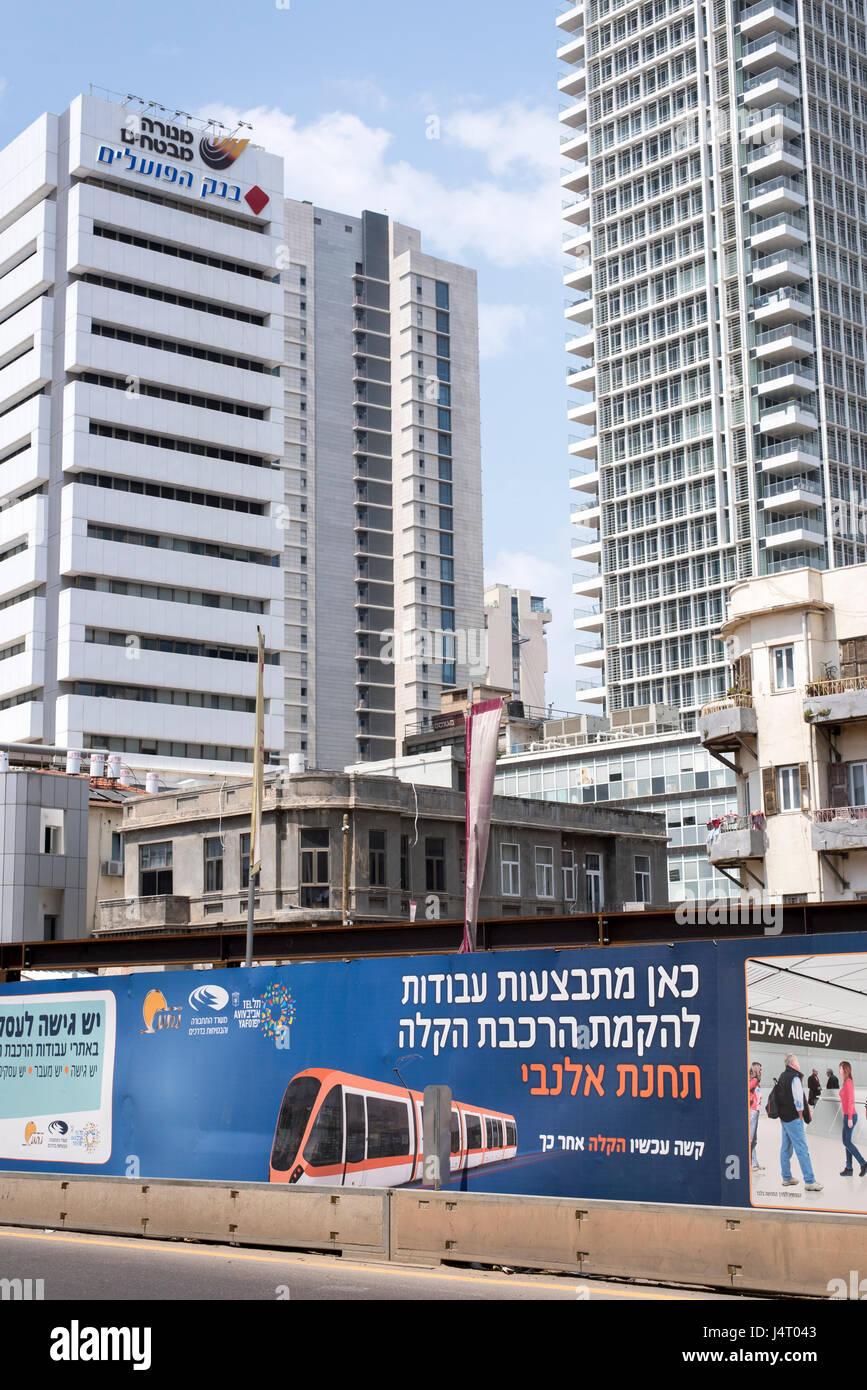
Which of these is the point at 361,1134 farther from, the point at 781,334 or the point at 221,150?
the point at 221,150

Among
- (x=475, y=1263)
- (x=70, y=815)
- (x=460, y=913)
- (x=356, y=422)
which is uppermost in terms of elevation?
(x=356, y=422)

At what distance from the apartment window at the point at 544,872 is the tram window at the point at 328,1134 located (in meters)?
39.7

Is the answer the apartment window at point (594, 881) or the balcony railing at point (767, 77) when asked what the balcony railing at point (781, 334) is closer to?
the balcony railing at point (767, 77)

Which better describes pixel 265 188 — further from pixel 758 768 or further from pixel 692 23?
pixel 758 768

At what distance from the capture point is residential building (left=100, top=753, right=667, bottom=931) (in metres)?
54.2

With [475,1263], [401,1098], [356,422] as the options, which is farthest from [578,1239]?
[356,422]

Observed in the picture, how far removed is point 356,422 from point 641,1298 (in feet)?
463

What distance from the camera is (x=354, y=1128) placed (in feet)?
65.0

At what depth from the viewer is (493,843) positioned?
191 feet

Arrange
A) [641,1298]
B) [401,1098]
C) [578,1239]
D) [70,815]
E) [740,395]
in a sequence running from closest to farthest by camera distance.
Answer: [641,1298], [578,1239], [401,1098], [70,815], [740,395]

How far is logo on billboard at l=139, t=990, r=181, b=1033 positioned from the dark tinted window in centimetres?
243

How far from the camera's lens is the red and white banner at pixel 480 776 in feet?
76.9

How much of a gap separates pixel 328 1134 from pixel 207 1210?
1831mm

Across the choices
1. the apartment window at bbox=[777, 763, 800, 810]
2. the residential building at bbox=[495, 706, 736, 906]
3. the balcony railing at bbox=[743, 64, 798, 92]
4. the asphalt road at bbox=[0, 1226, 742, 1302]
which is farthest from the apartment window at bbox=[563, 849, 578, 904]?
the balcony railing at bbox=[743, 64, 798, 92]
